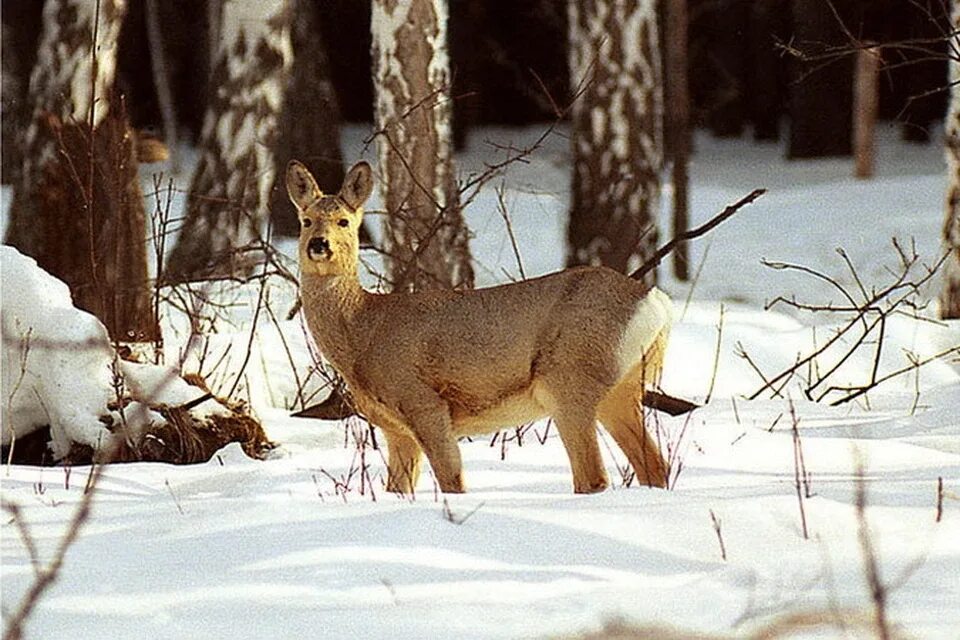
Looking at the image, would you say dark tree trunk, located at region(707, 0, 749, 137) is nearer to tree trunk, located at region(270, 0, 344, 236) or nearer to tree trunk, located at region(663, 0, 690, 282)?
tree trunk, located at region(663, 0, 690, 282)

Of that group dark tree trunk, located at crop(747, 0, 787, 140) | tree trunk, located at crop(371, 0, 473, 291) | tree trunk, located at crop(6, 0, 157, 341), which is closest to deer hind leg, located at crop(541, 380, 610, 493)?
tree trunk, located at crop(6, 0, 157, 341)

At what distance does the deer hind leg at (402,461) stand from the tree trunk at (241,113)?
260 inches

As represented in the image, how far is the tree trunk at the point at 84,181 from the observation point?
8789 millimetres

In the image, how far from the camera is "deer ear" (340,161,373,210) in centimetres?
630

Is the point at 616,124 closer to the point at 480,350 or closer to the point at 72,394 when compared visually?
the point at 72,394

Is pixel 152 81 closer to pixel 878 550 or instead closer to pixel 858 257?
pixel 858 257

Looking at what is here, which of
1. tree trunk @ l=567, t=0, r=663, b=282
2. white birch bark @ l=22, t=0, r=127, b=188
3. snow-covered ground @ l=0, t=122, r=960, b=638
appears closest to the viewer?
snow-covered ground @ l=0, t=122, r=960, b=638

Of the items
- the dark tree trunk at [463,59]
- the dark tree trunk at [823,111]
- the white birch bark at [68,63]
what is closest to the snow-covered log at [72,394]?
the white birch bark at [68,63]

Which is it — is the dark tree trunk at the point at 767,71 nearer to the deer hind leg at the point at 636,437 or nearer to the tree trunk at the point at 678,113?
the tree trunk at the point at 678,113

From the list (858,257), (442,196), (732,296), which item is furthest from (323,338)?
(858,257)

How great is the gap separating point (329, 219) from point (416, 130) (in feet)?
11.1

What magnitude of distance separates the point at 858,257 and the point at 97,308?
9.53 meters

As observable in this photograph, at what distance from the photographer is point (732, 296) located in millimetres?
15273

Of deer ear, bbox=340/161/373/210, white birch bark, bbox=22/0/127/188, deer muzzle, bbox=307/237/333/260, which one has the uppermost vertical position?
white birch bark, bbox=22/0/127/188
